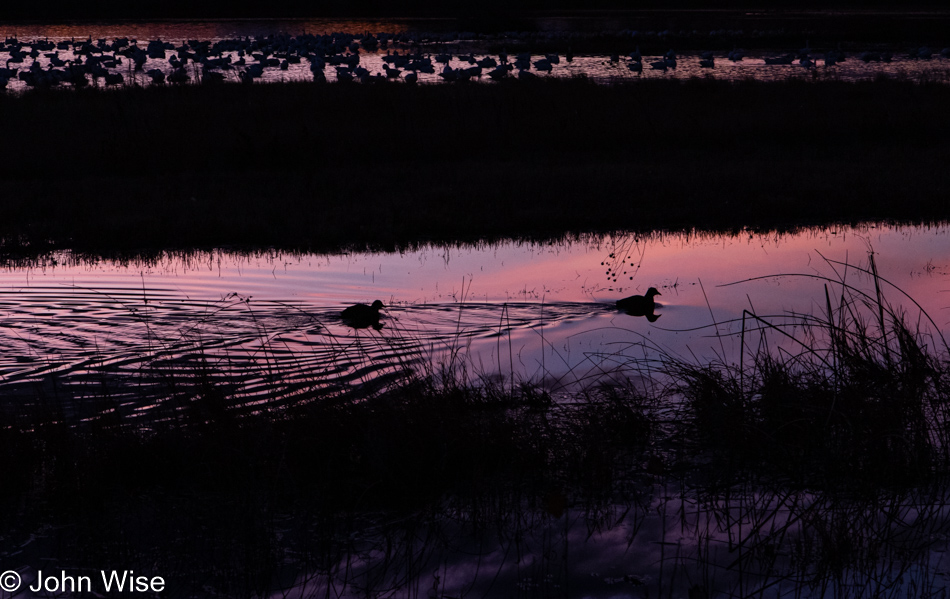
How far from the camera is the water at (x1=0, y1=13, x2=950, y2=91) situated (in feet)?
81.9

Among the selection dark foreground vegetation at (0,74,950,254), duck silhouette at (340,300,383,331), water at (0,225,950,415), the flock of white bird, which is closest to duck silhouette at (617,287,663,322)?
water at (0,225,950,415)

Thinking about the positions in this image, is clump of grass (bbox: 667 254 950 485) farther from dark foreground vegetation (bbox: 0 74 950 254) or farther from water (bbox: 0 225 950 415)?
dark foreground vegetation (bbox: 0 74 950 254)

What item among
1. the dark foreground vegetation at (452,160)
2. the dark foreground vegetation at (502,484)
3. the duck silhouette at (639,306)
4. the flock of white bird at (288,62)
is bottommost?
the dark foreground vegetation at (502,484)

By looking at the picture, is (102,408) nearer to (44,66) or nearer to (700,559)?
(700,559)

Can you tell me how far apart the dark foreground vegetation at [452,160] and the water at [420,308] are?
975mm

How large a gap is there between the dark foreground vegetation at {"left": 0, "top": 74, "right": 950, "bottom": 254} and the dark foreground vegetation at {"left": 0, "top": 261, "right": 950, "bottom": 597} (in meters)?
5.31

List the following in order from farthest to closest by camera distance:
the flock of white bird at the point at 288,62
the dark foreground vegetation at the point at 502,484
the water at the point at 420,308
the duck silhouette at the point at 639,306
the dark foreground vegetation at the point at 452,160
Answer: the flock of white bird at the point at 288,62, the dark foreground vegetation at the point at 452,160, the duck silhouette at the point at 639,306, the water at the point at 420,308, the dark foreground vegetation at the point at 502,484

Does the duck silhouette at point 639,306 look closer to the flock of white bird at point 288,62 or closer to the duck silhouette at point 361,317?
the duck silhouette at point 361,317

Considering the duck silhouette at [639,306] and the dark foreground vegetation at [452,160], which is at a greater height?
the dark foreground vegetation at [452,160]

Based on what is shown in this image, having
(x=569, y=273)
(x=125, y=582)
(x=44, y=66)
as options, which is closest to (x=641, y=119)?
(x=569, y=273)

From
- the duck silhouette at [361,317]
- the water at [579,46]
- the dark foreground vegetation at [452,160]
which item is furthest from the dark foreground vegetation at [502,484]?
the water at [579,46]

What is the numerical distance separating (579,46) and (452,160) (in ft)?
80.0

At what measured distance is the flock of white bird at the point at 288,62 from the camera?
889 inches

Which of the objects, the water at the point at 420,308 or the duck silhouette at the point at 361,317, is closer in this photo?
the water at the point at 420,308
